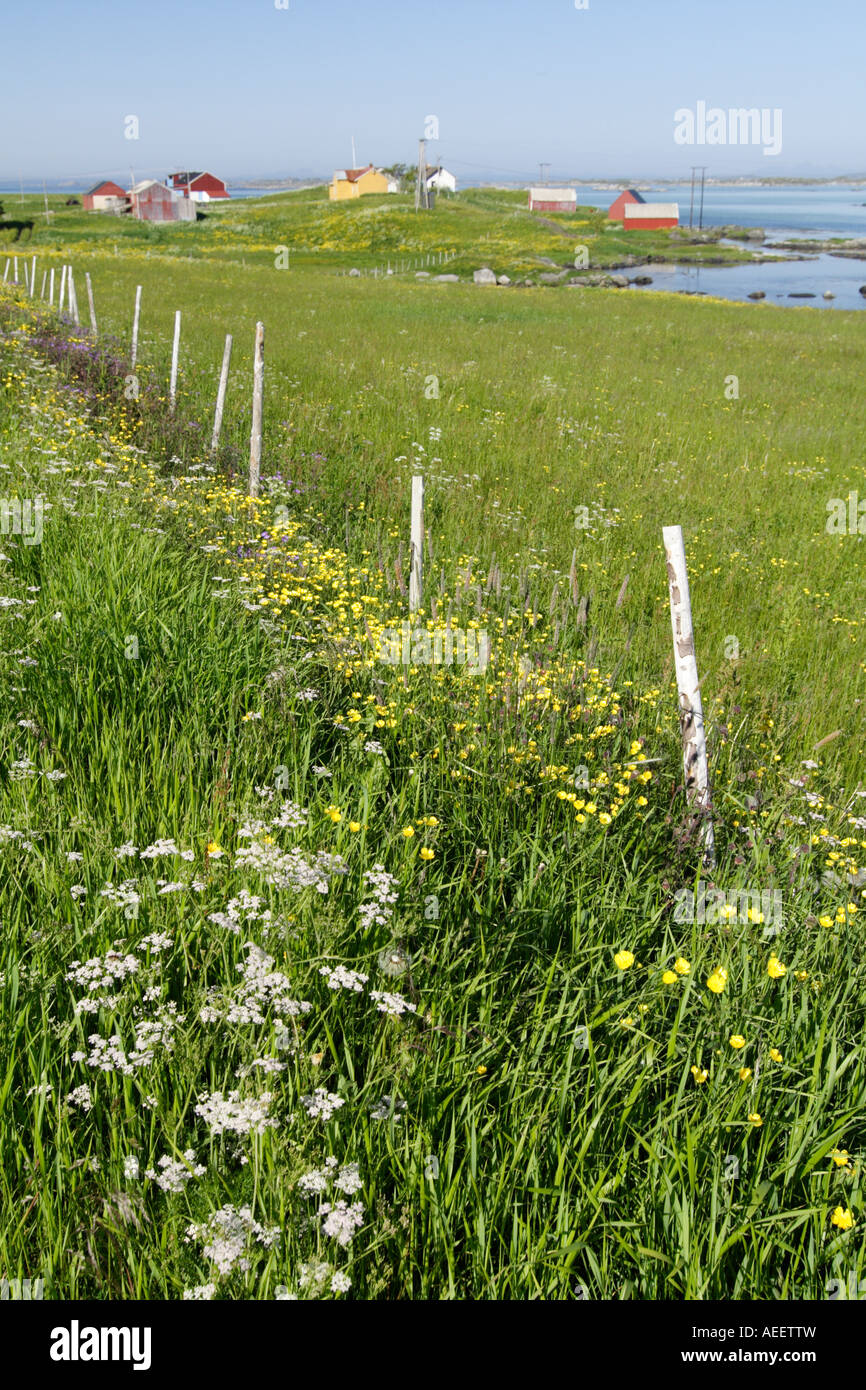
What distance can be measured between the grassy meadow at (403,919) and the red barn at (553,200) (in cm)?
14771

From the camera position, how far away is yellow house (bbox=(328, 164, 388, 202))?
120 meters

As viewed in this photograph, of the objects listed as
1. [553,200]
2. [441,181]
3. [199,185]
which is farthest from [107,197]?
[553,200]

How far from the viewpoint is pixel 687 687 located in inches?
173

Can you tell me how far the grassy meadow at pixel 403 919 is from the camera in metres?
2.14

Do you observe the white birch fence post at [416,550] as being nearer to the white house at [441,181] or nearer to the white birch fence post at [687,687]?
the white birch fence post at [687,687]

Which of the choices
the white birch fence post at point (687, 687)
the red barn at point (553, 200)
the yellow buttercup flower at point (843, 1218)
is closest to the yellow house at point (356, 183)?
the red barn at point (553, 200)

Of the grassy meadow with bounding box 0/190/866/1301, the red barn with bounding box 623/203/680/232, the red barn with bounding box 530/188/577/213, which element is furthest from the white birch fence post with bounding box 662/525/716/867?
the red barn with bounding box 530/188/577/213

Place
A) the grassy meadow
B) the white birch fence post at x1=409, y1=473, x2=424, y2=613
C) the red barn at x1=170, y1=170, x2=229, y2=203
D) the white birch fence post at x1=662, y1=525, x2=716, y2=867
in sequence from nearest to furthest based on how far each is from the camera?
the grassy meadow → the white birch fence post at x1=662, y1=525, x2=716, y2=867 → the white birch fence post at x1=409, y1=473, x2=424, y2=613 → the red barn at x1=170, y1=170, x2=229, y2=203

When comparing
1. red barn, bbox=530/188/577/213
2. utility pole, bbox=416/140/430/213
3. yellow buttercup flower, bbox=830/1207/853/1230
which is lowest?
yellow buttercup flower, bbox=830/1207/853/1230

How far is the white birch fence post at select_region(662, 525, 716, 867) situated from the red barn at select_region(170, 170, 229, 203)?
147059 millimetres

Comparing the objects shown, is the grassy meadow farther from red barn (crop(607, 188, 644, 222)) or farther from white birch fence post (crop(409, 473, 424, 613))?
red barn (crop(607, 188, 644, 222))

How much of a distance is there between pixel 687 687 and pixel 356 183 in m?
137
